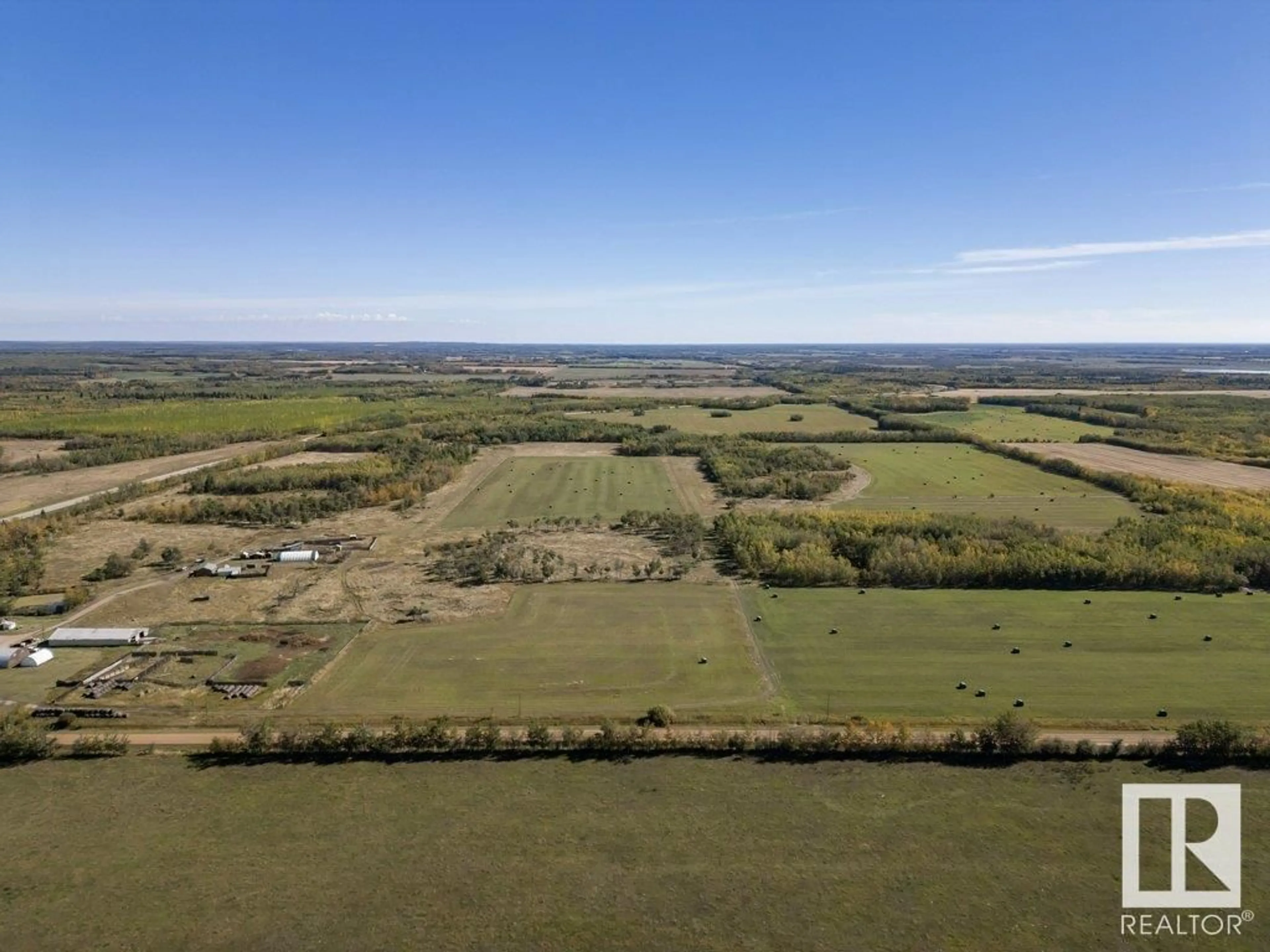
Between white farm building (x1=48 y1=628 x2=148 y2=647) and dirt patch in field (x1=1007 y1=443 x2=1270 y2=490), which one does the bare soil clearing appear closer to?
white farm building (x1=48 y1=628 x2=148 y2=647)

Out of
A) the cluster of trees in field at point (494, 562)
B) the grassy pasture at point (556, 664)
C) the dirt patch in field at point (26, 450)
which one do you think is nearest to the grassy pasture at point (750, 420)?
the cluster of trees in field at point (494, 562)

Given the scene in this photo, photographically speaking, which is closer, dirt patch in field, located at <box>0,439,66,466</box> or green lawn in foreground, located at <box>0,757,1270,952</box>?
green lawn in foreground, located at <box>0,757,1270,952</box>

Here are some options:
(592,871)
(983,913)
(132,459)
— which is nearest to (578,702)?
(592,871)

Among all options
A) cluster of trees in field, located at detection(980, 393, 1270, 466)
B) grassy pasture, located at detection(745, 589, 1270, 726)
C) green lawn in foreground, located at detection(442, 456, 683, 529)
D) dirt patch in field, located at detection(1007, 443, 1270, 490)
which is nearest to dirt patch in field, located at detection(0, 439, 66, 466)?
green lawn in foreground, located at detection(442, 456, 683, 529)

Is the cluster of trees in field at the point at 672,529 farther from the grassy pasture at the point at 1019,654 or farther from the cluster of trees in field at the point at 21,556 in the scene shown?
the cluster of trees in field at the point at 21,556

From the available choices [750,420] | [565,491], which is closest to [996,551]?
[565,491]

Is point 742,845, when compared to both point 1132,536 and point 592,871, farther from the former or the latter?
point 1132,536
